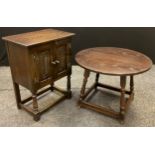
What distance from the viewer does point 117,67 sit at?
183 centimetres

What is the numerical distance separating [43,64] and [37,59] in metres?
0.10

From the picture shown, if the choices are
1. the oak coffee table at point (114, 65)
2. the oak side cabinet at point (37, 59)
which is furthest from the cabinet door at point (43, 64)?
the oak coffee table at point (114, 65)

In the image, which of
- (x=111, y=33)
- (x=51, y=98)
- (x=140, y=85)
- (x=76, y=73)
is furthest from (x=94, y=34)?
(x=51, y=98)

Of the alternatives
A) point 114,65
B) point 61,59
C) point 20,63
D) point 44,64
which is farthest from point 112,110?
point 20,63

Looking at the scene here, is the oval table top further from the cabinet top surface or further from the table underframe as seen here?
the cabinet top surface

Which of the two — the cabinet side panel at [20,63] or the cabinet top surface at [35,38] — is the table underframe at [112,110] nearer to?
the cabinet top surface at [35,38]

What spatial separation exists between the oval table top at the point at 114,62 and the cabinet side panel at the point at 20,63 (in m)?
0.54

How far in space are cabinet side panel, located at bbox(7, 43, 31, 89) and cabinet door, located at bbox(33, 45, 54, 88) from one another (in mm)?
84

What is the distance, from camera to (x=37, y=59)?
70.0 inches

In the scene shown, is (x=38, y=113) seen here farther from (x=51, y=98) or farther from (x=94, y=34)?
(x=94, y=34)

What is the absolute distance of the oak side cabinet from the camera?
1.73m

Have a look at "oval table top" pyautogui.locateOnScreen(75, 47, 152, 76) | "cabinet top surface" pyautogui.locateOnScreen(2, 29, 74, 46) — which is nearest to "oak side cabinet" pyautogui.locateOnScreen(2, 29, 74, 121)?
"cabinet top surface" pyautogui.locateOnScreen(2, 29, 74, 46)

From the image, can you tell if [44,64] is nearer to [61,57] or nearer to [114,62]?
[61,57]

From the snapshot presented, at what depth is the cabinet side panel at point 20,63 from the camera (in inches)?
67.8
